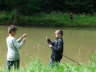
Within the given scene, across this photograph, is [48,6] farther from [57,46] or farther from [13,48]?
[13,48]

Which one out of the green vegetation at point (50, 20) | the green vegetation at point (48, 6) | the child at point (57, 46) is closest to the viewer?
the child at point (57, 46)

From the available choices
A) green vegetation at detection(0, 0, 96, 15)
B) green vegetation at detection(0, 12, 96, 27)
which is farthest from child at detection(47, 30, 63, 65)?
green vegetation at detection(0, 0, 96, 15)

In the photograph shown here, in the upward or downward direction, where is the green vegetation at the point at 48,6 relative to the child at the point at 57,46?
upward

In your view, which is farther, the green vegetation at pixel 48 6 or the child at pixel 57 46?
the green vegetation at pixel 48 6

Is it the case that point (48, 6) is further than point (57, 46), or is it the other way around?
point (48, 6)

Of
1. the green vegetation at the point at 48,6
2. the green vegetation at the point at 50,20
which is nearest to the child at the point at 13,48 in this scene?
the green vegetation at the point at 50,20

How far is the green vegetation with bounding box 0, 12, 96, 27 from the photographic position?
32031mm

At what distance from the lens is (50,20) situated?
33.3 m

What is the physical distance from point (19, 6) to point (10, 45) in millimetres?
28461

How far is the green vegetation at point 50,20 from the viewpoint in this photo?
105 feet

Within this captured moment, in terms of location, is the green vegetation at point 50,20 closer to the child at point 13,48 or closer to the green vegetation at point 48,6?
the green vegetation at point 48,6

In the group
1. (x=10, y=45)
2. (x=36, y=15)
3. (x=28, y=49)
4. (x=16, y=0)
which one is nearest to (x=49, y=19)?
(x=36, y=15)

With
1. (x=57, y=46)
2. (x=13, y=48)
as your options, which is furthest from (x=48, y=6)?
(x=13, y=48)

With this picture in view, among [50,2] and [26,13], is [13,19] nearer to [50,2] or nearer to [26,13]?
[26,13]
